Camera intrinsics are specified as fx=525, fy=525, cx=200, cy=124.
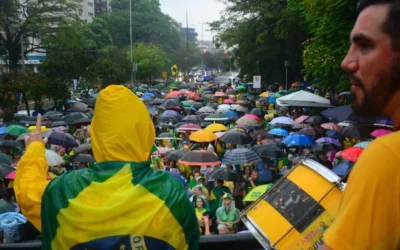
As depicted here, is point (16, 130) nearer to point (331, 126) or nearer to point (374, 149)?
point (331, 126)

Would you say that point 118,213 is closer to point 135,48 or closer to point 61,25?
point 61,25

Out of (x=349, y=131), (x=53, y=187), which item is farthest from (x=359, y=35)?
(x=349, y=131)

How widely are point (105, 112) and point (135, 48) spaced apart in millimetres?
60548

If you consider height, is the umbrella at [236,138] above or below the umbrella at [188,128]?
above

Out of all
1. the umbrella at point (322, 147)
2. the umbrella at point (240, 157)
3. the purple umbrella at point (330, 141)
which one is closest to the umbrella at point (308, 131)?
the purple umbrella at point (330, 141)

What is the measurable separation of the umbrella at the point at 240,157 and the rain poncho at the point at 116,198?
8146 mm

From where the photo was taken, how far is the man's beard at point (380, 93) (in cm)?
127

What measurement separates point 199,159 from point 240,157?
2.78ft

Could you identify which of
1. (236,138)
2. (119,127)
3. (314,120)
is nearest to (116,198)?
(119,127)

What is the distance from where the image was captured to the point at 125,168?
233cm

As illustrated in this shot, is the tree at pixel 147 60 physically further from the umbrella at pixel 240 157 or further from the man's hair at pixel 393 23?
the man's hair at pixel 393 23

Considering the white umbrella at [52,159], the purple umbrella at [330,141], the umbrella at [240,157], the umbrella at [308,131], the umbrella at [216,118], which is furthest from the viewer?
the umbrella at [216,118]

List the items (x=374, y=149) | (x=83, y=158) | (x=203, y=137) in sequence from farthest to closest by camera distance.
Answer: (x=203, y=137), (x=83, y=158), (x=374, y=149)

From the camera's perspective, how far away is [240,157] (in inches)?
417
